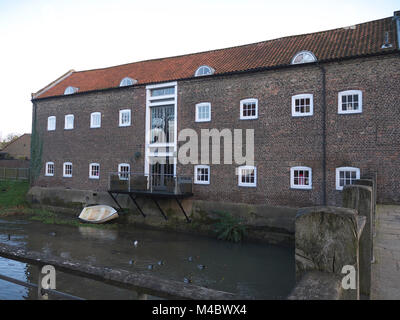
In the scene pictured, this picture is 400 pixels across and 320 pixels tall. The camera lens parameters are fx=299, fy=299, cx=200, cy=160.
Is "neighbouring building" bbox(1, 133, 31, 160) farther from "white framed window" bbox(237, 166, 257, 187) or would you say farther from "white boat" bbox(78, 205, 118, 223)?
"white framed window" bbox(237, 166, 257, 187)

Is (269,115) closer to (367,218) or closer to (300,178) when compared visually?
(300,178)

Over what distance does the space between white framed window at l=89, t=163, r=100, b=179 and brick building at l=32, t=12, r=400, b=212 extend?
0.08 m

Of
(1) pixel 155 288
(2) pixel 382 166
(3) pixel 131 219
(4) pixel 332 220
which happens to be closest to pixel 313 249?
(4) pixel 332 220

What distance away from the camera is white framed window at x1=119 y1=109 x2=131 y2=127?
784 inches

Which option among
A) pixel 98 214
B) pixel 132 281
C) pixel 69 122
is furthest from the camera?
pixel 69 122

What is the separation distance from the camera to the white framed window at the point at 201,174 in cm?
1686

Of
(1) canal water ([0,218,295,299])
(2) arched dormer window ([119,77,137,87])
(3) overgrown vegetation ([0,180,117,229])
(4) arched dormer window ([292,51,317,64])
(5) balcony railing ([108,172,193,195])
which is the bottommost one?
(1) canal water ([0,218,295,299])

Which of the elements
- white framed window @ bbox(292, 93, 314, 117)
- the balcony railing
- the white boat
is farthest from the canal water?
white framed window @ bbox(292, 93, 314, 117)

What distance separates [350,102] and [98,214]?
51.2 ft

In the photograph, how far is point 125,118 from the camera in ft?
66.1

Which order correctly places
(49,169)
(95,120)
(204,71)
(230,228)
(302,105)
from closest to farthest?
(302,105)
(230,228)
(204,71)
(95,120)
(49,169)

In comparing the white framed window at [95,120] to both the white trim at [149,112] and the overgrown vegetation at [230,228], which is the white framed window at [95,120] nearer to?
the white trim at [149,112]

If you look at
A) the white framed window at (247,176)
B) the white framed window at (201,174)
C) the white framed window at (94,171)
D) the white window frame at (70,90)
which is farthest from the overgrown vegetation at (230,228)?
the white window frame at (70,90)

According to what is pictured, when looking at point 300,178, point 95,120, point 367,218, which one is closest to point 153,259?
point 300,178
